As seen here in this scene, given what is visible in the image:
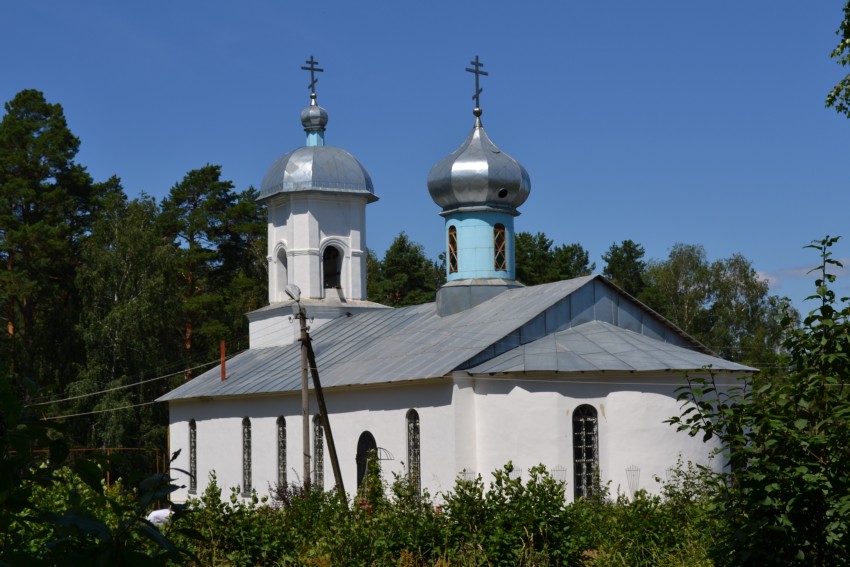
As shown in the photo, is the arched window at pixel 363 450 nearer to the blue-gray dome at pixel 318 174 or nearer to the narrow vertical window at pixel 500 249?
the narrow vertical window at pixel 500 249

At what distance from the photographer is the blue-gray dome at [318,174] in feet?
99.9

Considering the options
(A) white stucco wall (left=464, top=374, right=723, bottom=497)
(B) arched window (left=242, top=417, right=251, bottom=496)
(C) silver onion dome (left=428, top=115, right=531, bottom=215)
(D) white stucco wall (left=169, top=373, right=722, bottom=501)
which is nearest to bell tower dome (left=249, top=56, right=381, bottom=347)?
(B) arched window (left=242, top=417, right=251, bottom=496)

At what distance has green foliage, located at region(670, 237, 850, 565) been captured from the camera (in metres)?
6.44

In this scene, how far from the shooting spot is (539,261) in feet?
163

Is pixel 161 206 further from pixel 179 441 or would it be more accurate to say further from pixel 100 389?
pixel 179 441

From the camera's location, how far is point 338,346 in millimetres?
26938

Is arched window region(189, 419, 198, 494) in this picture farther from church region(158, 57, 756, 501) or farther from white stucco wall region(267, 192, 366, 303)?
white stucco wall region(267, 192, 366, 303)

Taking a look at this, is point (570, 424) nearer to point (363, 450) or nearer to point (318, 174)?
point (363, 450)

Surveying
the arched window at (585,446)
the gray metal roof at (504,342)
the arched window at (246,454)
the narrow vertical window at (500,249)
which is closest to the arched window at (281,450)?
the gray metal roof at (504,342)

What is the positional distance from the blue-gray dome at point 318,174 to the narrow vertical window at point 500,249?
6.44 metres

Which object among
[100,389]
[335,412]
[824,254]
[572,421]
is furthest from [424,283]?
[824,254]

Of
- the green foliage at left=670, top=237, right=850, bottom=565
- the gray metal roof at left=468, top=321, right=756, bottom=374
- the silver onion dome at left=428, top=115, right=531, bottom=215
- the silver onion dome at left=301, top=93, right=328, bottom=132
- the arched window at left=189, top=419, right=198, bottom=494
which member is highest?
the silver onion dome at left=301, top=93, right=328, bottom=132

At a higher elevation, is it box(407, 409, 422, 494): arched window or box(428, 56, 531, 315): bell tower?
box(428, 56, 531, 315): bell tower

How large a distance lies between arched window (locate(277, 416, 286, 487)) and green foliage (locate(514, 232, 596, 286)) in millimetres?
24564
